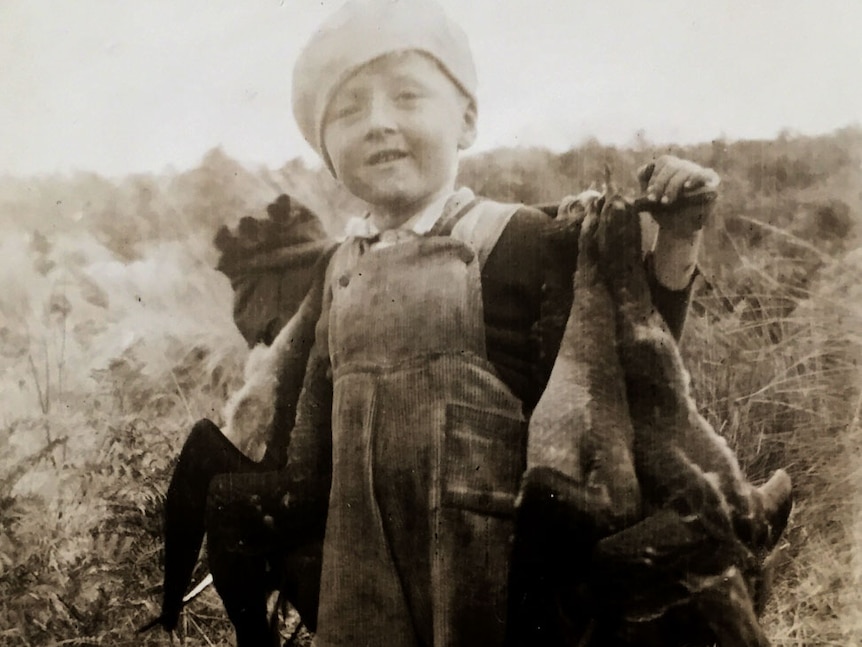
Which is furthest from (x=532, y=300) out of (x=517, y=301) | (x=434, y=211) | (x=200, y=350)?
(x=200, y=350)

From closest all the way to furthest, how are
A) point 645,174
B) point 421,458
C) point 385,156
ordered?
point 421,458
point 645,174
point 385,156

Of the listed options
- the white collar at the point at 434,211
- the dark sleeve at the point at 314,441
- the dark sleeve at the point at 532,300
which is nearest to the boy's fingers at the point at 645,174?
the dark sleeve at the point at 532,300

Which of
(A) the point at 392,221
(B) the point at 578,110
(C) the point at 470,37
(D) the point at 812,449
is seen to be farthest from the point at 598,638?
(C) the point at 470,37

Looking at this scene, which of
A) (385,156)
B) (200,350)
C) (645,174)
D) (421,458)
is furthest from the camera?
(200,350)

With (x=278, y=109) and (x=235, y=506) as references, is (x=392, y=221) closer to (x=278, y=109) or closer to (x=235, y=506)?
(x=278, y=109)

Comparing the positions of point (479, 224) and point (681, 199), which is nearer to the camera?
point (681, 199)

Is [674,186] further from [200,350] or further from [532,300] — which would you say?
[200,350]

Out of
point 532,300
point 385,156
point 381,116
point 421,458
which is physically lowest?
point 421,458
